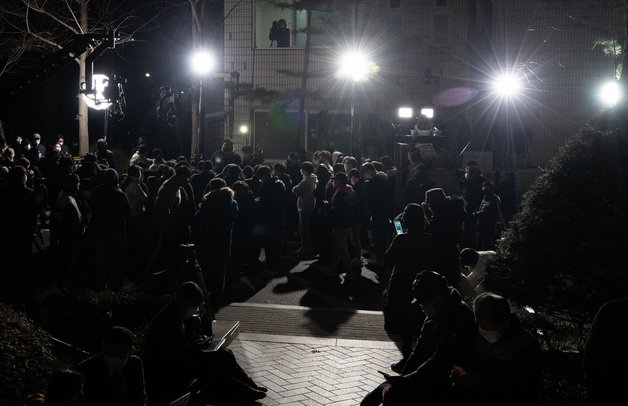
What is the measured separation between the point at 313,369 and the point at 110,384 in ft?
11.8

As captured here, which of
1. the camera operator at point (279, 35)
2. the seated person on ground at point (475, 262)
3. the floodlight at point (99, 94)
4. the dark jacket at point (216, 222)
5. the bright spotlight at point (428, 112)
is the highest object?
the camera operator at point (279, 35)

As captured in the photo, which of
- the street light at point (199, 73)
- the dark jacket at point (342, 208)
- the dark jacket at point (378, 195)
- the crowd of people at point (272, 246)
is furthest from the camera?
the street light at point (199, 73)

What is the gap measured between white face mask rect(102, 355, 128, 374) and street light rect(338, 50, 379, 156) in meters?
18.1

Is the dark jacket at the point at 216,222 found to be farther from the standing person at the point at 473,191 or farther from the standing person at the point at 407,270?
the standing person at the point at 473,191

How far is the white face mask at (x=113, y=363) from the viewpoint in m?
5.30

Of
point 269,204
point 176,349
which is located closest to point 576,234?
point 176,349

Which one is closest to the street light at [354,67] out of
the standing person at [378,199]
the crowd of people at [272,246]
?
the crowd of people at [272,246]

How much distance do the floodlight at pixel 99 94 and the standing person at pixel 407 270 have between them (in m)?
11.3

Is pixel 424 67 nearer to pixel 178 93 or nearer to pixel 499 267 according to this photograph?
pixel 178 93

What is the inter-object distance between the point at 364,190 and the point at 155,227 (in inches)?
157

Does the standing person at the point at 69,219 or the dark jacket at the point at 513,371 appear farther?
the standing person at the point at 69,219

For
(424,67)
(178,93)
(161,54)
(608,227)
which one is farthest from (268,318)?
(161,54)

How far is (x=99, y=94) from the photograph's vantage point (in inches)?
731

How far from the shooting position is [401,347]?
9336 millimetres
